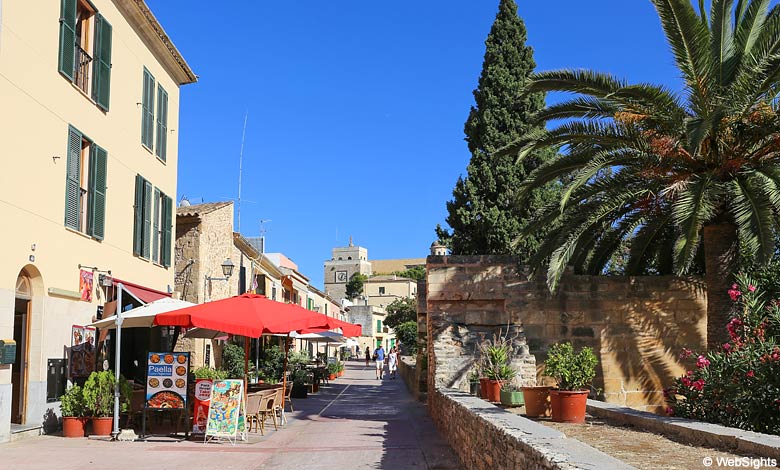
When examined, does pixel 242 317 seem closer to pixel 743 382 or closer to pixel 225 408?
pixel 225 408

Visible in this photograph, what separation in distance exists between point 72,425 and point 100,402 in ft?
1.87

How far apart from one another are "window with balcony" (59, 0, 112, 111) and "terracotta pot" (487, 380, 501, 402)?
9.47 meters

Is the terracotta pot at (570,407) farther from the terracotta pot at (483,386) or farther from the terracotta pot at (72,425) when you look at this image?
the terracotta pot at (72,425)

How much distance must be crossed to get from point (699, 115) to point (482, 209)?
11.9 metres

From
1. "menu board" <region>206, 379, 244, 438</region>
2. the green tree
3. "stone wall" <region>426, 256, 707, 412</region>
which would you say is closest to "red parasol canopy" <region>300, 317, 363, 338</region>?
"stone wall" <region>426, 256, 707, 412</region>

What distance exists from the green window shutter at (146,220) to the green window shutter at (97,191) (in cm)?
258

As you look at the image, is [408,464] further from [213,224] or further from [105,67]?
[213,224]

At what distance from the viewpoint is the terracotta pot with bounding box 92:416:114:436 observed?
12.6 meters

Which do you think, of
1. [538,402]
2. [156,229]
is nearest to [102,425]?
[538,402]

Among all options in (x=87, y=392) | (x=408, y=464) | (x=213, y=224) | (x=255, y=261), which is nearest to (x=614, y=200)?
(x=408, y=464)

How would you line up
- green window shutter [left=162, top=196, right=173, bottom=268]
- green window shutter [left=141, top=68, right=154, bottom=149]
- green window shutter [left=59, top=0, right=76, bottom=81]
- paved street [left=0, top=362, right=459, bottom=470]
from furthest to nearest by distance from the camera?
green window shutter [left=162, top=196, right=173, bottom=268] → green window shutter [left=141, top=68, right=154, bottom=149] → green window shutter [left=59, top=0, right=76, bottom=81] → paved street [left=0, top=362, right=459, bottom=470]

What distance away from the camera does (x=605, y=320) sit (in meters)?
15.0

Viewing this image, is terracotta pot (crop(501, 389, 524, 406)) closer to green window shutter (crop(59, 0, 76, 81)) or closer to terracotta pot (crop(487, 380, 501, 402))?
terracotta pot (crop(487, 380, 501, 402))

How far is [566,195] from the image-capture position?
1249cm
